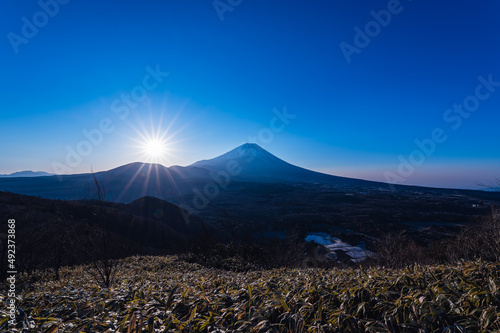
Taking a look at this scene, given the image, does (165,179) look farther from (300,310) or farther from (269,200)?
(300,310)

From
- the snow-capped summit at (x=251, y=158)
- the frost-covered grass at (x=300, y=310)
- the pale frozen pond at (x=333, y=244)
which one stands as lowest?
the pale frozen pond at (x=333, y=244)

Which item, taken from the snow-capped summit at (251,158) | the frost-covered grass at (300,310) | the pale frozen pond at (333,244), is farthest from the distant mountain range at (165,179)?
the frost-covered grass at (300,310)

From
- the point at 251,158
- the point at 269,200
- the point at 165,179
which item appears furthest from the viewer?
the point at 251,158

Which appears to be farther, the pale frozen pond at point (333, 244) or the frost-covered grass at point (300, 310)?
the pale frozen pond at point (333, 244)

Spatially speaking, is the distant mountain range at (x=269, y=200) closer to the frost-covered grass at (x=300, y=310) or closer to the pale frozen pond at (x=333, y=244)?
the pale frozen pond at (x=333, y=244)

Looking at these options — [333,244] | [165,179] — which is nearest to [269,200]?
[333,244]

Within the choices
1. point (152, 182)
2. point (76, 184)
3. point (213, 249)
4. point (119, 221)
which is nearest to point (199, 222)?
point (119, 221)

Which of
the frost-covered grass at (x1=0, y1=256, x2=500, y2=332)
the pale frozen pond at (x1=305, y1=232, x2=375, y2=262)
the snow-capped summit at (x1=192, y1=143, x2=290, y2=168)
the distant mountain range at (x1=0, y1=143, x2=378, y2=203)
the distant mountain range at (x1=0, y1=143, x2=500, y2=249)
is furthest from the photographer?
the snow-capped summit at (x1=192, y1=143, x2=290, y2=168)

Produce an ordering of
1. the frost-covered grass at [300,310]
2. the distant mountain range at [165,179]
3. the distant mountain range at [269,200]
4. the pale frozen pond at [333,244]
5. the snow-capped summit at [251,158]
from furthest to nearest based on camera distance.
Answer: the snow-capped summit at [251,158] → the distant mountain range at [165,179] → the distant mountain range at [269,200] → the pale frozen pond at [333,244] → the frost-covered grass at [300,310]

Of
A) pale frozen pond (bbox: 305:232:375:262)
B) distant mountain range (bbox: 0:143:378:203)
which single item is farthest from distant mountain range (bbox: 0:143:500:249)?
pale frozen pond (bbox: 305:232:375:262)

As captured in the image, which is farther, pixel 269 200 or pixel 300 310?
pixel 269 200

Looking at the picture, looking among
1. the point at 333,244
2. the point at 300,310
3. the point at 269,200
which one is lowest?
the point at 333,244

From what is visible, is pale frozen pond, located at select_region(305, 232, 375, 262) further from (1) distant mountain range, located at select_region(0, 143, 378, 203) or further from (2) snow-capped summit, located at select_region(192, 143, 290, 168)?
(2) snow-capped summit, located at select_region(192, 143, 290, 168)

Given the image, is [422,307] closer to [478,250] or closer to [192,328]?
[192,328]
